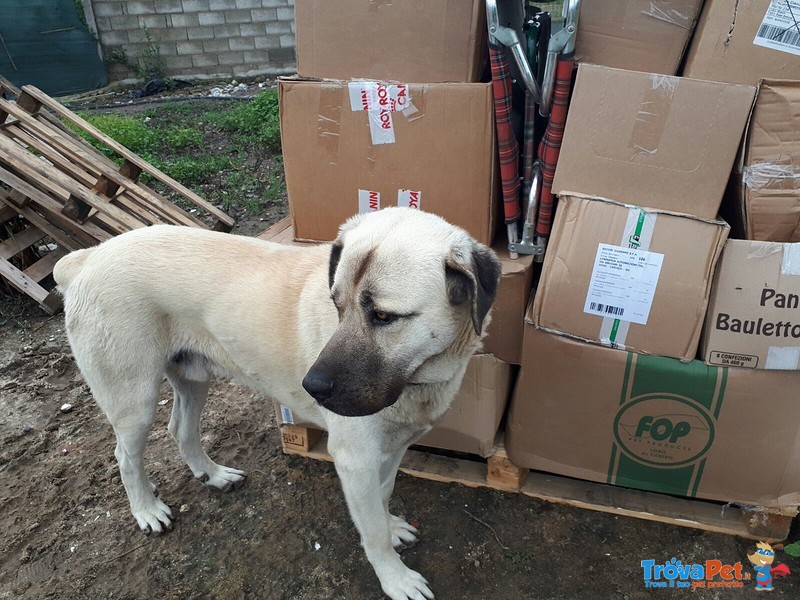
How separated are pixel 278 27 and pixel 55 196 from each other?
6.37 metres

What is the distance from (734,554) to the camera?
2.33 m

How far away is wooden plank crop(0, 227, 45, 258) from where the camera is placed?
3.99m

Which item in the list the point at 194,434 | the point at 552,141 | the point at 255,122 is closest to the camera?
the point at 552,141

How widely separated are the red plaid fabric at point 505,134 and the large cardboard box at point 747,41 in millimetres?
694

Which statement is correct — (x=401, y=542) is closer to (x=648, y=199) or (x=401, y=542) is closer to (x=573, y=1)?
(x=648, y=199)

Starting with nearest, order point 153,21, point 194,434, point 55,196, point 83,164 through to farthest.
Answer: point 194,434, point 55,196, point 83,164, point 153,21

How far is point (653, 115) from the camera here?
202 cm

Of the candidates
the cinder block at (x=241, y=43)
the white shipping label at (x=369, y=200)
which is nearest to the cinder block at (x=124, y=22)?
the cinder block at (x=241, y=43)

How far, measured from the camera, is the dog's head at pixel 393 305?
61.7 inches

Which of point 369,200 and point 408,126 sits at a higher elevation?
point 408,126

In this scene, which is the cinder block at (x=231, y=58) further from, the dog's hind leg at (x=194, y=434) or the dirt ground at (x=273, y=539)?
the dog's hind leg at (x=194, y=434)

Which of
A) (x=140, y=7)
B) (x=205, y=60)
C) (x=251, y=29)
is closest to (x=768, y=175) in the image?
(x=251, y=29)

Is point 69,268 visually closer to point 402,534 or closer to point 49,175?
point 402,534

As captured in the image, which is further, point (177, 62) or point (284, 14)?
point (177, 62)
